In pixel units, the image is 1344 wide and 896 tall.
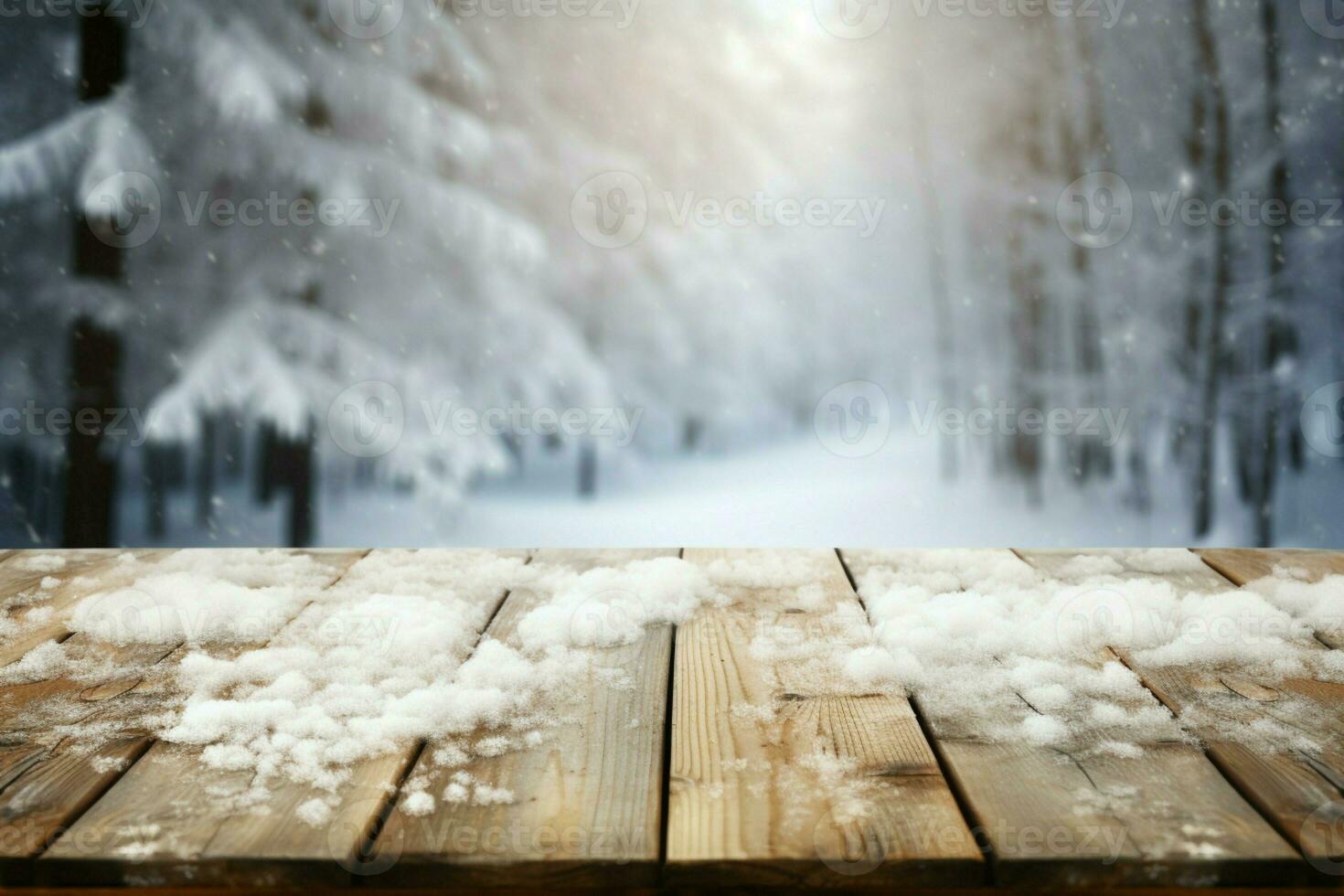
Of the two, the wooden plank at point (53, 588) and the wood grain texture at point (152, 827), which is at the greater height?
the wooden plank at point (53, 588)

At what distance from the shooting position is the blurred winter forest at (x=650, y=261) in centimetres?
255

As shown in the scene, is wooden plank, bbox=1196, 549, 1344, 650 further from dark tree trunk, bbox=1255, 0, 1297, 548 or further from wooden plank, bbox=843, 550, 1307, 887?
wooden plank, bbox=843, 550, 1307, 887

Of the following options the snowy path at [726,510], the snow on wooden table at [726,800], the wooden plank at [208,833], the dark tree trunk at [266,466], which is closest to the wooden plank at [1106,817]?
the snow on wooden table at [726,800]

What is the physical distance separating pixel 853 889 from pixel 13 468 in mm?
2786

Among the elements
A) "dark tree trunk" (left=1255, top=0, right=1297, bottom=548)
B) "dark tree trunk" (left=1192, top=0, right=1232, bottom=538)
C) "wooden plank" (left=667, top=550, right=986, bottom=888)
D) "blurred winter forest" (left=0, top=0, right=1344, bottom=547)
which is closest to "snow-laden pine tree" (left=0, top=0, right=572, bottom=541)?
"blurred winter forest" (left=0, top=0, right=1344, bottom=547)

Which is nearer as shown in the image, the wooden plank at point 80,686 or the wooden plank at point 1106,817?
the wooden plank at point 1106,817

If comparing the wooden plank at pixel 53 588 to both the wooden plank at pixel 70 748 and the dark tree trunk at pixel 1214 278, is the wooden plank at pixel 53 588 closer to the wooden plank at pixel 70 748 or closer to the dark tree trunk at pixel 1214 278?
the wooden plank at pixel 70 748

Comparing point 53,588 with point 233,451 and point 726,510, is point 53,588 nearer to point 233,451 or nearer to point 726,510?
point 233,451

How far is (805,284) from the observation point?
2.68 meters

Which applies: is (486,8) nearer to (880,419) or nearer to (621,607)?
(880,419)

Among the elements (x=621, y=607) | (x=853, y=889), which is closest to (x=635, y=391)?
(x=621, y=607)

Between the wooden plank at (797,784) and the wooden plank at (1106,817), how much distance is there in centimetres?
4

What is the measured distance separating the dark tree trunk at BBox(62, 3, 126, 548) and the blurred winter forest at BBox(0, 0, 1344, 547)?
0.01m

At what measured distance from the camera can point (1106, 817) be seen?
89 cm
